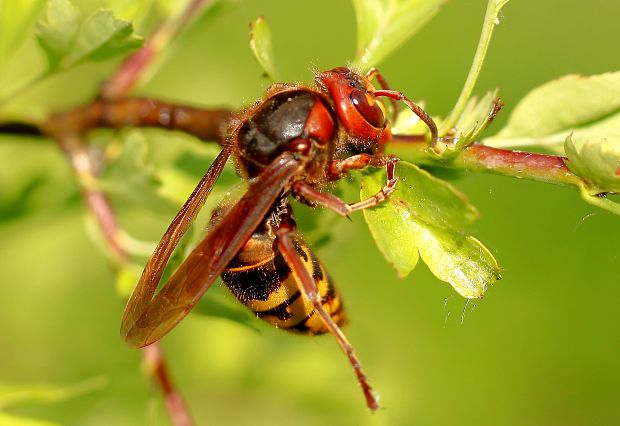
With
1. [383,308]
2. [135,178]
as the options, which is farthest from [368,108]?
[383,308]

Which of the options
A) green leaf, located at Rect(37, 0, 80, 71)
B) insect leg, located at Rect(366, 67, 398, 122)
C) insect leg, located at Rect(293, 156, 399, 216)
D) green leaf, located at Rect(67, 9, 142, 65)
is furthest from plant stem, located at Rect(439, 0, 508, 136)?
green leaf, located at Rect(37, 0, 80, 71)

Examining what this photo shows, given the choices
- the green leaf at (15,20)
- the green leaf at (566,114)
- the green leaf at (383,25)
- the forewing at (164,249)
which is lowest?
the forewing at (164,249)

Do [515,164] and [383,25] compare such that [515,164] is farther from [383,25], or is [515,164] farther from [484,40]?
[383,25]

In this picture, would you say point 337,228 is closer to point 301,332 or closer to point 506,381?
point 301,332

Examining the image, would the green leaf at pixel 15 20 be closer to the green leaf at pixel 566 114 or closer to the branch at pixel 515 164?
the branch at pixel 515 164

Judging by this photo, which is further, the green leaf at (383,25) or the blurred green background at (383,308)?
the blurred green background at (383,308)

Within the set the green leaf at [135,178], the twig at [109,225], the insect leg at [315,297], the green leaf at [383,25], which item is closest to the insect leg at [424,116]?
the green leaf at [383,25]
